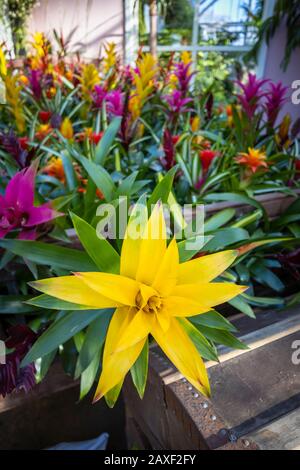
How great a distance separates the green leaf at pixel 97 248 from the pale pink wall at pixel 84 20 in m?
3.91

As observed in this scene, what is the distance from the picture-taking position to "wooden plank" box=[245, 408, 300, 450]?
1.80ft

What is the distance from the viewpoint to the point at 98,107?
1.59 m

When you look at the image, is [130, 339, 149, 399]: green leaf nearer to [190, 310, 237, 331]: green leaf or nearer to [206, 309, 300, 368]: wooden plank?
[190, 310, 237, 331]: green leaf

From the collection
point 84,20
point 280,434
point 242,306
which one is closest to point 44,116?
point 242,306

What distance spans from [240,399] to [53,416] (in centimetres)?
69

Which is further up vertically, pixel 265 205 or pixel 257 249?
pixel 265 205

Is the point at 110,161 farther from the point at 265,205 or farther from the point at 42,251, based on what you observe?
the point at 42,251

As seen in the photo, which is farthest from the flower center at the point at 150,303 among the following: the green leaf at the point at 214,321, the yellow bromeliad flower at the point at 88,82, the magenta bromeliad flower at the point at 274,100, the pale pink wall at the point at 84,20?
the pale pink wall at the point at 84,20

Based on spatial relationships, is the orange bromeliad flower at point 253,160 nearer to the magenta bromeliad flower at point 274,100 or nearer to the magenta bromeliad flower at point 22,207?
the magenta bromeliad flower at point 274,100

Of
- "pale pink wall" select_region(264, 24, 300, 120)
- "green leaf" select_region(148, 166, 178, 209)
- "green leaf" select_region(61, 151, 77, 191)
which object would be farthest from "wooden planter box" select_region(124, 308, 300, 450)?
"pale pink wall" select_region(264, 24, 300, 120)

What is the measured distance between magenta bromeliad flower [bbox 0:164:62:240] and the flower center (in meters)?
0.24
